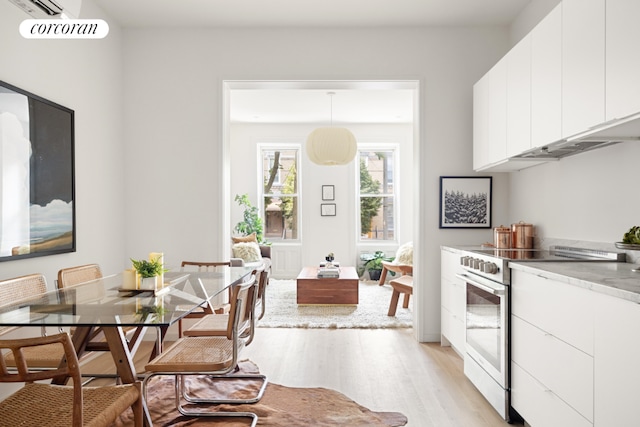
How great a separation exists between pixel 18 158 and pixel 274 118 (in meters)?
5.74

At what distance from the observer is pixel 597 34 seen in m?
2.27

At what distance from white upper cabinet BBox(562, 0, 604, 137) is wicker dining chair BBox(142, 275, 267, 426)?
1.86 m

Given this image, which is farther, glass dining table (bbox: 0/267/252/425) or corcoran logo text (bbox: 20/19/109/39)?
corcoran logo text (bbox: 20/19/109/39)

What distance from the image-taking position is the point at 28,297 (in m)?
2.46

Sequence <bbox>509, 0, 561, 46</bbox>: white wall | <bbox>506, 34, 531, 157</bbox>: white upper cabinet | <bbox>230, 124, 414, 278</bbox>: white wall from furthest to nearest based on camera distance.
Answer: <bbox>230, 124, 414, 278</bbox>: white wall, <bbox>509, 0, 561, 46</bbox>: white wall, <bbox>506, 34, 531, 157</bbox>: white upper cabinet

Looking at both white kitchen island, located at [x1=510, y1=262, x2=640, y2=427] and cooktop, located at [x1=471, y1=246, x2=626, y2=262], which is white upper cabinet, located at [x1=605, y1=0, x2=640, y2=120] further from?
cooktop, located at [x1=471, y1=246, x2=626, y2=262]

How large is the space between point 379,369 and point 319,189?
216 inches

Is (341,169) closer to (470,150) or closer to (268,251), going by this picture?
(268,251)

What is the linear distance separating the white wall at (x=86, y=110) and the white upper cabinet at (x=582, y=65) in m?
3.18

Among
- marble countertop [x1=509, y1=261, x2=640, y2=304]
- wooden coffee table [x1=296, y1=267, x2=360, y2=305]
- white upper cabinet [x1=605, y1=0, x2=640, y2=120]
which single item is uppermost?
white upper cabinet [x1=605, y1=0, x2=640, y2=120]

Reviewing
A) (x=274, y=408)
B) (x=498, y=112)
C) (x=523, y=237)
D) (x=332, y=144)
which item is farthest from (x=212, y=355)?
(x=332, y=144)

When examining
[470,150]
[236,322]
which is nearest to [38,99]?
[236,322]

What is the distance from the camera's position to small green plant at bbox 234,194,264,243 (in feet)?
28.1

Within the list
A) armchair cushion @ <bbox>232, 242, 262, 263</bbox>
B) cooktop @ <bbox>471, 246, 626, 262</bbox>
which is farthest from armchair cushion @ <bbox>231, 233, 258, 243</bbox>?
cooktop @ <bbox>471, 246, 626, 262</bbox>
